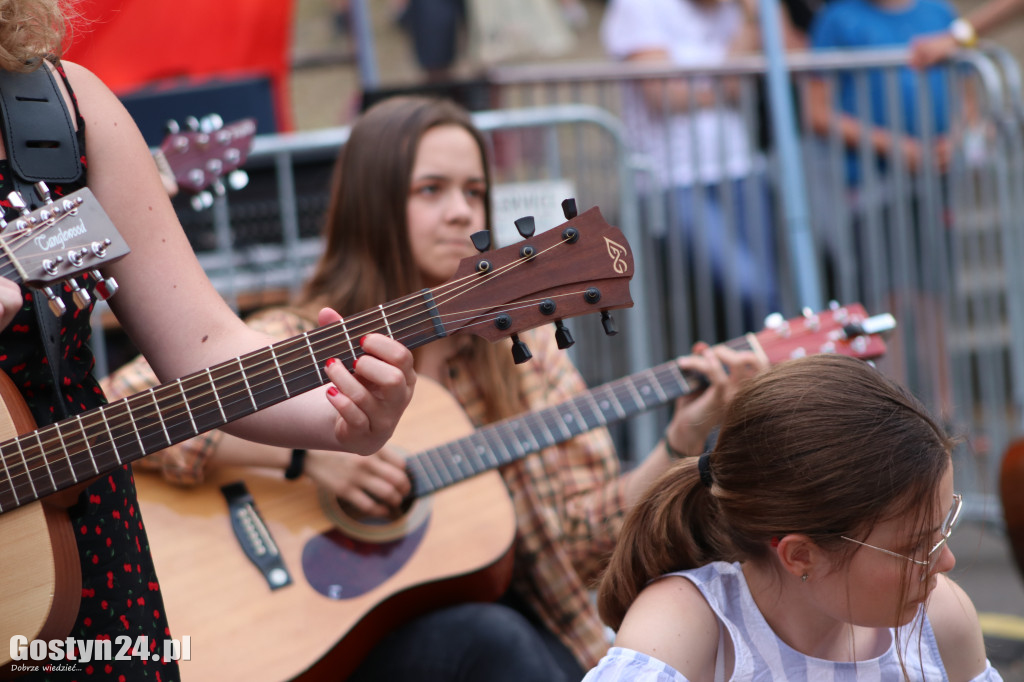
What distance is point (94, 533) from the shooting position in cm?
138

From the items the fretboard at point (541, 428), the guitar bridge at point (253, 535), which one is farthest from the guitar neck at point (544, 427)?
the guitar bridge at point (253, 535)

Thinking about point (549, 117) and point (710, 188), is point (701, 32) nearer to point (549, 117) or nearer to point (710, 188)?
point (710, 188)

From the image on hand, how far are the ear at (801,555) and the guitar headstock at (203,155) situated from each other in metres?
1.55

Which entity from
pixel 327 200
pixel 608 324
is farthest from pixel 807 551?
pixel 327 200

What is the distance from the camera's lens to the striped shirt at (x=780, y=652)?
5.11ft

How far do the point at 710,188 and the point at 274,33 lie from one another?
2.05 meters

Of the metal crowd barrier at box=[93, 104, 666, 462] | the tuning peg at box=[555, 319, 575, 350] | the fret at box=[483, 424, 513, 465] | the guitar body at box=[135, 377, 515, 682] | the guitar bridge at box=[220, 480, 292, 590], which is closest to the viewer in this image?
the tuning peg at box=[555, 319, 575, 350]

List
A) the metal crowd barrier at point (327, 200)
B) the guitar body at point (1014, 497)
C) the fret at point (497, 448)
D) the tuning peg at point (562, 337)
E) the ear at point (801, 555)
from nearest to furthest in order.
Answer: the tuning peg at point (562, 337) < the ear at point (801, 555) < the fret at point (497, 448) < the guitar body at point (1014, 497) < the metal crowd barrier at point (327, 200)

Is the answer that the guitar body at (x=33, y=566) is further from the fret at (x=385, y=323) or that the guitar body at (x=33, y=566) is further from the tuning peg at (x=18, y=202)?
the fret at (x=385, y=323)

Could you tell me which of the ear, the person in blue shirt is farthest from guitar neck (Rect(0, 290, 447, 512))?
the person in blue shirt

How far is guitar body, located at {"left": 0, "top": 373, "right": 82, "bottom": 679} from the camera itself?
1280mm

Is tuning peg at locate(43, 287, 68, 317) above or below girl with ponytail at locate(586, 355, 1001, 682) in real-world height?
above

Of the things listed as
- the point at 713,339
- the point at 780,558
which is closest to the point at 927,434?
the point at 780,558

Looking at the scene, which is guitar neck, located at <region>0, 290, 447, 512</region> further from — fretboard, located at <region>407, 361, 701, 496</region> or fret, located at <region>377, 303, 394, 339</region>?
fretboard, located at <region>407, 361, 701, 496</region>
